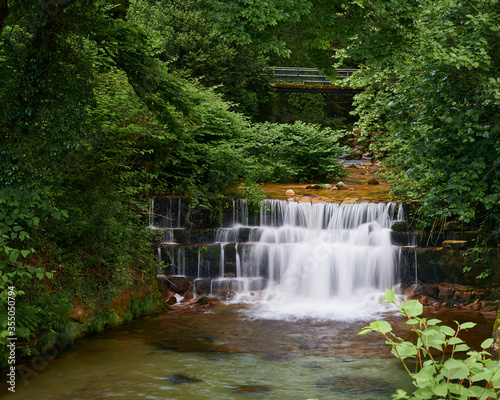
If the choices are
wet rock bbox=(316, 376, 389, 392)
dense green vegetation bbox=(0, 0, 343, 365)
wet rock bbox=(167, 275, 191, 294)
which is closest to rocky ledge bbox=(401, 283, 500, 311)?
wet rock bbox=(316, 376, 389, 392)

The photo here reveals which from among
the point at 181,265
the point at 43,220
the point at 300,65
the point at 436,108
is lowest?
the point at 181,265

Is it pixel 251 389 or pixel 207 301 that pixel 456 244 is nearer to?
pixel 207 301

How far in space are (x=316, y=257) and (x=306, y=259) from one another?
0.86 feet

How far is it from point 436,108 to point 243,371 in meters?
6.40

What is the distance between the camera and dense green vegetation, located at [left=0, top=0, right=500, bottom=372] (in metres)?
7.51

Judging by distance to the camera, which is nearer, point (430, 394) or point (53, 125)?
point (430, 394)

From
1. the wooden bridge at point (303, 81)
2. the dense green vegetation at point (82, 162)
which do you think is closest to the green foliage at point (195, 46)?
the wooden bridge at point (303, 81)

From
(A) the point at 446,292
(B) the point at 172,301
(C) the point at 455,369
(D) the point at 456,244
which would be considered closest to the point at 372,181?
(D) the point at 456,244

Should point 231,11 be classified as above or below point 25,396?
above

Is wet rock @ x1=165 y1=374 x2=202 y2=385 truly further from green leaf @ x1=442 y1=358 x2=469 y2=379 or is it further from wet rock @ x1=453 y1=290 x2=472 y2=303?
wet rock @ x1=453 y1=290 x2=472 y2=303

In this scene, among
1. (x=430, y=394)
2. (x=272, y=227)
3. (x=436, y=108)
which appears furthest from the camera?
(x=272, y=227)

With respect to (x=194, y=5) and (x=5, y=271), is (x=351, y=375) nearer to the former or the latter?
(x=5, y=271)

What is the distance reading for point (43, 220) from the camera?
28.0 feet

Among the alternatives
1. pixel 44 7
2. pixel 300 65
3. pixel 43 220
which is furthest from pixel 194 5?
pixel 300 65
